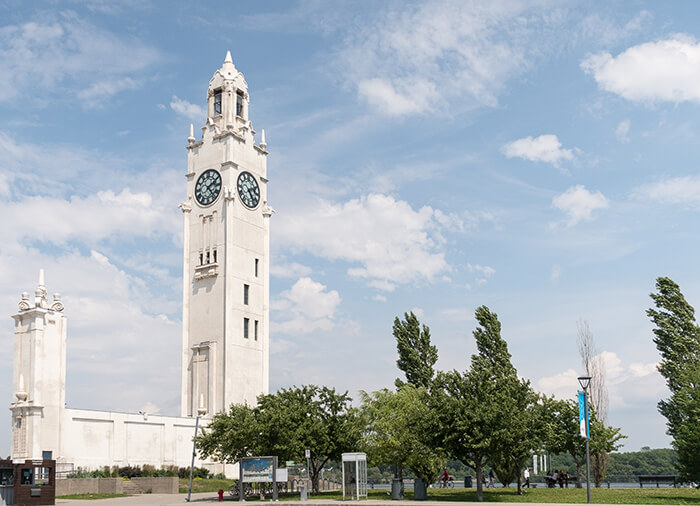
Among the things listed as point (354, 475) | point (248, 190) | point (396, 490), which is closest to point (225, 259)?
point (248, 190)

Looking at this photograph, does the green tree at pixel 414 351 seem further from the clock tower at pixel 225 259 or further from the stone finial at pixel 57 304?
the stone finial at pixel 57 304

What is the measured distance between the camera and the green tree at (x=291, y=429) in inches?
1966

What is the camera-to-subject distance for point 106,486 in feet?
172

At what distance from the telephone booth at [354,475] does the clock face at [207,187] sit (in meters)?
45.5

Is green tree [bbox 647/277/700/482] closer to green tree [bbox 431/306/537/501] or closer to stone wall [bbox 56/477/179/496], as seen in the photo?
green tree [bbox 431/306/537/501]

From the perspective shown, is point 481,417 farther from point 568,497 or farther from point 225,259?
point 225,259

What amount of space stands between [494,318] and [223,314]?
1188 inches

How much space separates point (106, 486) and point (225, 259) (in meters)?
31.6

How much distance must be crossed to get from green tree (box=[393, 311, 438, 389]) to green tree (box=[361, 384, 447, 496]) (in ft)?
32.5

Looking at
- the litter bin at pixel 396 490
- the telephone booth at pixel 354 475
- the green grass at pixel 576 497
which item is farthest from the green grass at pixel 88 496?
the litter bin at pixel 396 490

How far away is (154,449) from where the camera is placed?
66125mm

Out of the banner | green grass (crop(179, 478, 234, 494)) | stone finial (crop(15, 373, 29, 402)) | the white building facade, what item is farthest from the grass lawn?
stone finial (crop(15, 373, 29, 402))

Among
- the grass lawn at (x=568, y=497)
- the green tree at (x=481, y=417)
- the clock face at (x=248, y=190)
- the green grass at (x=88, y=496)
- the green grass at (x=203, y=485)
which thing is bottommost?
the green grass at (x=203, y=485)

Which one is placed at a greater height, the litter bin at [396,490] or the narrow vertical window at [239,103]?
the narrow vertical window at [239,103]
